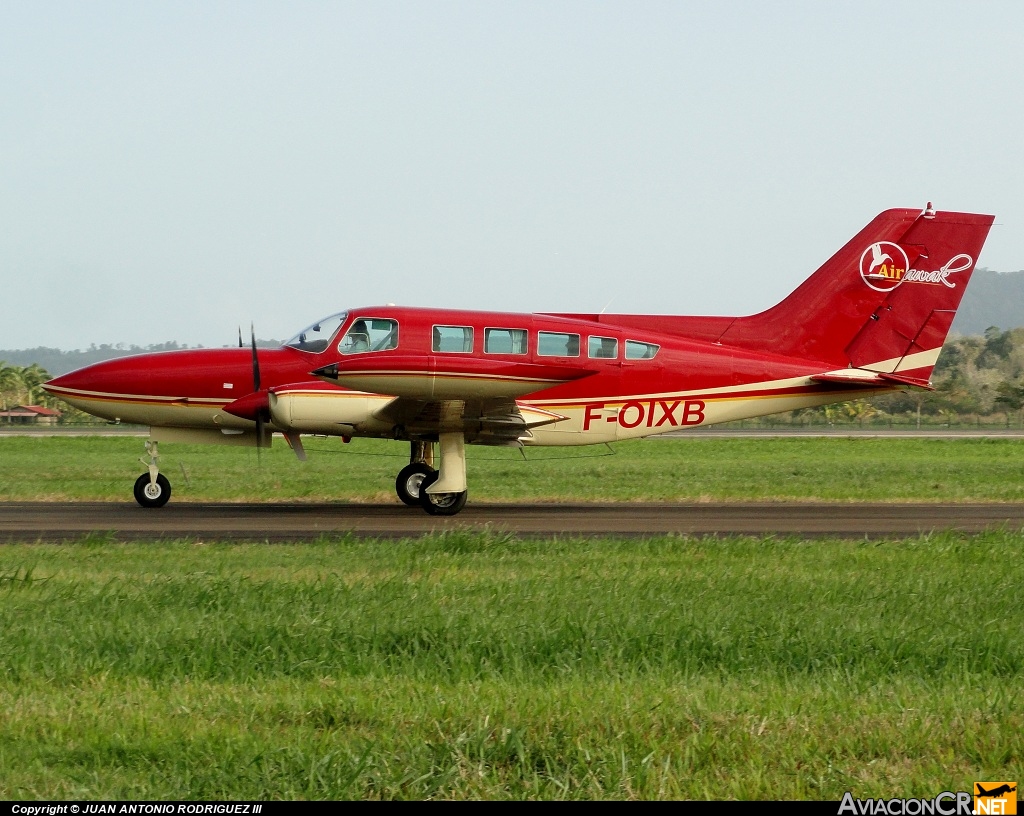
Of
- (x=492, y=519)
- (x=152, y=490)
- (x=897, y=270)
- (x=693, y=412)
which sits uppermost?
(x=897, y=270)

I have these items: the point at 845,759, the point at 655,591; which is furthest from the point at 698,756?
the point at 655,591

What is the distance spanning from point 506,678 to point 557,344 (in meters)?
10.7

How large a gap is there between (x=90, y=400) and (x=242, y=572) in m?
8.94

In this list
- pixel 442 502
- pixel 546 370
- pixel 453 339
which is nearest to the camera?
pixel 546 370

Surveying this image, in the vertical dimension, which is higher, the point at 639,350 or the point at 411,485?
the point at 639,350

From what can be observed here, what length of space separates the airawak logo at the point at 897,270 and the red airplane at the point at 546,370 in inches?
0.7

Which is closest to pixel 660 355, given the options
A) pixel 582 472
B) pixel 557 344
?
pixel 557 344

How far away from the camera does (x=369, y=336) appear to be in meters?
16.2

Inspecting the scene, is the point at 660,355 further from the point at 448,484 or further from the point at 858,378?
the point at 448,484

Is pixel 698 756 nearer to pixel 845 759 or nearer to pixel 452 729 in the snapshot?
pixel 845 759

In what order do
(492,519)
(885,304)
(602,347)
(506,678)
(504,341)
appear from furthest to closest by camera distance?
(885,304) < (602,347) < (504,341) < (492,519) < (506,678)

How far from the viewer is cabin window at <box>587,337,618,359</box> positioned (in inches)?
672

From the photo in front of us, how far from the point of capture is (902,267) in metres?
19.1

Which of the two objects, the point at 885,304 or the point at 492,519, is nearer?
the point at 492,519
